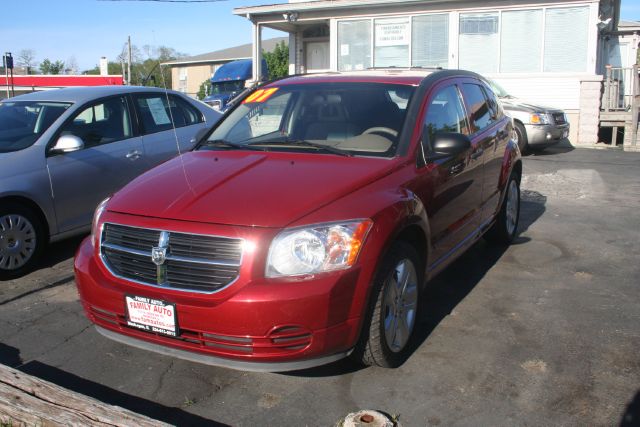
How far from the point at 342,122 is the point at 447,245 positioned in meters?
1.16

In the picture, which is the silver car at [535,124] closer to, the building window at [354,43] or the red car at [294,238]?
the building window at [354,43]

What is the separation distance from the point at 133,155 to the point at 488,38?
39.6ft

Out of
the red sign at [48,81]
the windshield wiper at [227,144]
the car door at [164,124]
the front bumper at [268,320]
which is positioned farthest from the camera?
the red sign at [48,81]

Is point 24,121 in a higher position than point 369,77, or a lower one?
lower

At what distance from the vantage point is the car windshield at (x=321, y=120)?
13.6ft

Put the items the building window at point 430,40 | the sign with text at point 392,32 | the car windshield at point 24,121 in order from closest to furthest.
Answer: the car windshield at point 24,121
the building window at point 430,40
the sign with text at point 392,32

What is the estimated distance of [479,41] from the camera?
16.1m

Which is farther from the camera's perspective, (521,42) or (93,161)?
(521,42)

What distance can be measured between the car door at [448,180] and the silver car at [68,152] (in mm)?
1910

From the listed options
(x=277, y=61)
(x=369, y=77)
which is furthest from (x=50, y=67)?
(x=369, y=77)

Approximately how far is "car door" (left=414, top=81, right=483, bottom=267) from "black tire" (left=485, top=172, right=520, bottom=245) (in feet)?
3.66

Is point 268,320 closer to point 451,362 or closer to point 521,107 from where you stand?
point 451,362

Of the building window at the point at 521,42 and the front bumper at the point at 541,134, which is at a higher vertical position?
the building window at the point at 521,42

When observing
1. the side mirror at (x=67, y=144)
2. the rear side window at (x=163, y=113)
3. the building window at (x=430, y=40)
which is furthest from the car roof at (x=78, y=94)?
the building window at (x=430, y=40)
